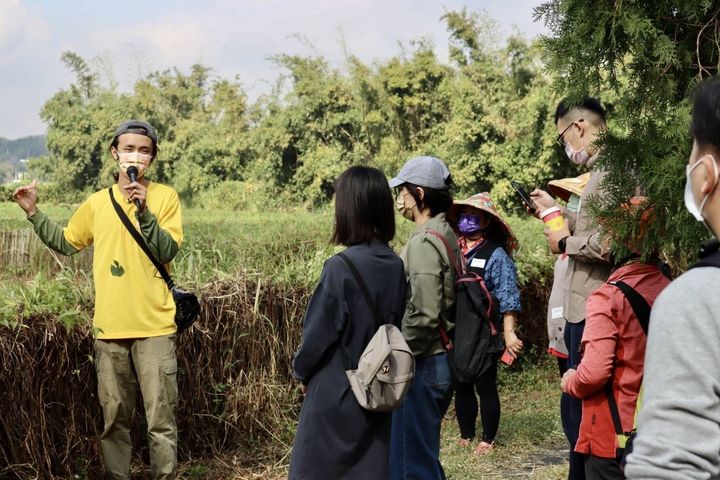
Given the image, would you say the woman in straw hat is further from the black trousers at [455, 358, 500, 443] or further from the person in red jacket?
the person in red jacket

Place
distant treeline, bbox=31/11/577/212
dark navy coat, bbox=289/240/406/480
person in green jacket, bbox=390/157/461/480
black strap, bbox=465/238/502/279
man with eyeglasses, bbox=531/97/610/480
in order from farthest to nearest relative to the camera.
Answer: distant treeline, bbox=31/11/577/212 → black strap, bbox=465/238/502/279 → person in green jacket, bbox=390/157/461/480 → man with eyeglasses, bbox=531/97/610/480 → dark navy coat, bbox=289/240/406/480

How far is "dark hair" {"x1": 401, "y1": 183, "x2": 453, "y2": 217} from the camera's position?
450 centimetres

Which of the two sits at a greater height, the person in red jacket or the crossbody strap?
the crossbody strap

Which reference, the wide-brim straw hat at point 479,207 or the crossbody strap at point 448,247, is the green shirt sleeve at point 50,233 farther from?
Answer: the wide-brim straw hat at point 479,207

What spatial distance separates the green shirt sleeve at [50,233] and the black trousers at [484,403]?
2.79 metres

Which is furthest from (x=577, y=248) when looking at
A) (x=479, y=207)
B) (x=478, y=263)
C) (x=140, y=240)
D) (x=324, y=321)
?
(x=140, y=240)

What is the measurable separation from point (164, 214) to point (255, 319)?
1.42 meters

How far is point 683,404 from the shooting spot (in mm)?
1483

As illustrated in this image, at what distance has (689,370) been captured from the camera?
4.83 feet

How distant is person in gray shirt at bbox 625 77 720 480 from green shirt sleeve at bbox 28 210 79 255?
3822mm

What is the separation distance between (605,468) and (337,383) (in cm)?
108

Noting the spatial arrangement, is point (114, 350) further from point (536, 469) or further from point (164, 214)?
point (536, 469)

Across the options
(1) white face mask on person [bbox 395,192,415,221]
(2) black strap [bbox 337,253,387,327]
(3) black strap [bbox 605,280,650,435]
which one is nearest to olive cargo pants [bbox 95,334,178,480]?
(1) white face mask on person [bbox 395,192,415,221]

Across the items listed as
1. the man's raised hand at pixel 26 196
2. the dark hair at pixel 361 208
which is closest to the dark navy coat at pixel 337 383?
the dark hair at pixel 361 208
